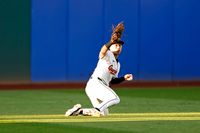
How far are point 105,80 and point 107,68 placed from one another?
0.67ft

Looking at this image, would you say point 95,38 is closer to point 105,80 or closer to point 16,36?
point 16,36

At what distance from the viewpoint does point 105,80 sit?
9398 millimetres

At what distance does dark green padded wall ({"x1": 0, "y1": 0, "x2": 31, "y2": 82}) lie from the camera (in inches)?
627

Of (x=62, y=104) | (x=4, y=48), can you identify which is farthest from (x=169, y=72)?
(x=62, y=104)

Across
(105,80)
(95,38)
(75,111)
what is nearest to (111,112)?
(105,80)

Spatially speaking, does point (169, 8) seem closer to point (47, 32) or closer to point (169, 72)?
point (169, 72)

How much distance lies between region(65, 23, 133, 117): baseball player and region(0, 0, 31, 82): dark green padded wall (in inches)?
266

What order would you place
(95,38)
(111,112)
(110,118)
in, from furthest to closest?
(95,38) < (111,112) < (110,118)

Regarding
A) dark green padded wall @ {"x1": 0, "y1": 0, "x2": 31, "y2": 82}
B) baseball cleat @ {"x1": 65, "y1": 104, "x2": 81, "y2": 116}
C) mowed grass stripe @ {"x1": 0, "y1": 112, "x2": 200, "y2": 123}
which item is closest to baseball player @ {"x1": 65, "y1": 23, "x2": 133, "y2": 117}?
baseball cleat @ {"x1": 65, "y1": 104, "x2": 81, "y2": 116}

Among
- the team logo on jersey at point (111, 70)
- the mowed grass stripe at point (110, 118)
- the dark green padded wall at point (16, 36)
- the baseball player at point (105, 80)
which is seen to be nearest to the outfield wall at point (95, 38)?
the dark green padded wall at point (16, 36)

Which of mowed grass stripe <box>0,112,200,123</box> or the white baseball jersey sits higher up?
the white baseball jersey

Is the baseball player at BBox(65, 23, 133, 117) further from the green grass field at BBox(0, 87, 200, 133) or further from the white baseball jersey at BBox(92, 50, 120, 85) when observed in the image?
the green grass field at BBox(0, 87, 200, 133)

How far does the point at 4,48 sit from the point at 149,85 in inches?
148

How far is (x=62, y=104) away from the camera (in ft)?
38.0
